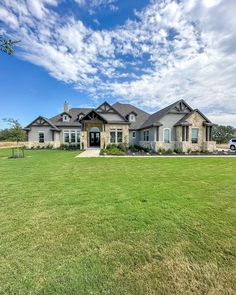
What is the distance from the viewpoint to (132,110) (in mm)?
31828

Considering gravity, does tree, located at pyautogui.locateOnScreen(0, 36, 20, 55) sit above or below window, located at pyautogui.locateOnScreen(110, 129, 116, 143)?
above

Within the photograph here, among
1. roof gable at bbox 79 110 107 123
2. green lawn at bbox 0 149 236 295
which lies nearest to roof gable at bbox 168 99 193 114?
roof gable at bbox 79 110 107 123

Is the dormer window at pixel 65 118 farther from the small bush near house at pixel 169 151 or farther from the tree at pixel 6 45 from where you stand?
the tree at pixel 6 45

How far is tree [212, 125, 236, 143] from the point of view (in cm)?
5275

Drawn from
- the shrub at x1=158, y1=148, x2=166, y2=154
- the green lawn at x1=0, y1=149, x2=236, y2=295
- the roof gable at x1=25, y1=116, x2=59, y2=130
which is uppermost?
the roof gable at x1=25, y1=116, x2=59, y2=130

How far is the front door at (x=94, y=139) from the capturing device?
28469 mm

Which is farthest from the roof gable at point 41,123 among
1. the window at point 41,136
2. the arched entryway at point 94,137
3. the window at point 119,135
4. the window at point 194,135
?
the window at point 194,135

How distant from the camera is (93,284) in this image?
2293 mm

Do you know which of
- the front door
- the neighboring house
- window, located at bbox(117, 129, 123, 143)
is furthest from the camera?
the front door

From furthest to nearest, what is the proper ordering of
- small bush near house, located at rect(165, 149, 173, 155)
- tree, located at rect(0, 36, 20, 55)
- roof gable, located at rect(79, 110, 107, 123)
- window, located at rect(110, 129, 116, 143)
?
window, located at rect(110, 129, 116, 143) < roof gable, located at rect(79, 110, 107, 123) < small bush near house, located at rect(165, 149, 173, 155) < tree, located at rect(0, 36, 20, 55)

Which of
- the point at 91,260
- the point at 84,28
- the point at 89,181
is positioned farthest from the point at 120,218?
the point at 84,28

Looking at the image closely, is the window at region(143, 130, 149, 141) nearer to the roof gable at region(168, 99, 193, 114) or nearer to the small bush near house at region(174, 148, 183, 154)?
the roof gable at region(168, 99, 193, 114)

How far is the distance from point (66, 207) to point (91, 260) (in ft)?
7.36

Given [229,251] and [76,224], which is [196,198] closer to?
[229,251]
